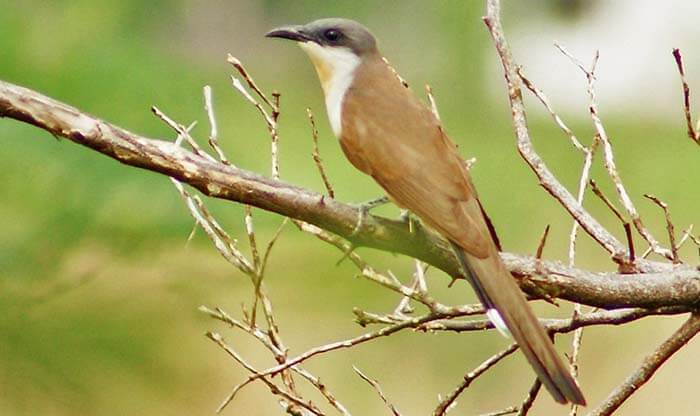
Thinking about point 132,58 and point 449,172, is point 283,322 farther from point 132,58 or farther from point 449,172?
point 449,172

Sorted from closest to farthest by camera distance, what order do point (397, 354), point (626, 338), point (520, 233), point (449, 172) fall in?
point (449, 172) → point (397, 354) → point (626, 338) → point (520, 233)

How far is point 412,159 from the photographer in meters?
1.54

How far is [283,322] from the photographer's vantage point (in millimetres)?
2934

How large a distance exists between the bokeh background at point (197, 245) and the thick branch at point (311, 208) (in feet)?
3.26

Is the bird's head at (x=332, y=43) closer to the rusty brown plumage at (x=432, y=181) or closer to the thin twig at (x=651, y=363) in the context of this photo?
the rusty brown plumage at (x=432, y=181)

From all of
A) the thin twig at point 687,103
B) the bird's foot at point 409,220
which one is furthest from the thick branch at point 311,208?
the thin twig at point 687,103

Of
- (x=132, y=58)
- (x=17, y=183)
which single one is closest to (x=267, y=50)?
(x=132, y=58)

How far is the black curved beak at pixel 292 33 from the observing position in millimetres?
1792

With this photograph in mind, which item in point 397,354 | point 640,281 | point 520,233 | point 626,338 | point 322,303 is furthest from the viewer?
point 520,233

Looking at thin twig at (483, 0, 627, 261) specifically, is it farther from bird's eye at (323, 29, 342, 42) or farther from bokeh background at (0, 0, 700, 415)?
bokeh background at (0, 0, 700, 415)

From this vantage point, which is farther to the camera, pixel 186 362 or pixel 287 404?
pixel 186 362

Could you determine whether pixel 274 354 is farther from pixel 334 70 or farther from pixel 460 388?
pixel 334 70

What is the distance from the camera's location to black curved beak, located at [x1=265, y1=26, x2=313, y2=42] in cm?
179

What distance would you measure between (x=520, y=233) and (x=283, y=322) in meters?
1.86
